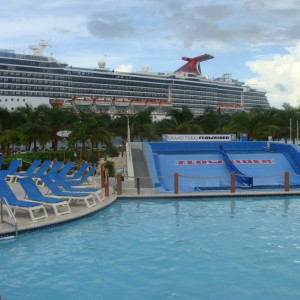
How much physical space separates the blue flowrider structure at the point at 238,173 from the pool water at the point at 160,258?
389 cm

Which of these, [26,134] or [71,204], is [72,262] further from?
[26,134]

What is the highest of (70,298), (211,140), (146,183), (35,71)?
(35,71)

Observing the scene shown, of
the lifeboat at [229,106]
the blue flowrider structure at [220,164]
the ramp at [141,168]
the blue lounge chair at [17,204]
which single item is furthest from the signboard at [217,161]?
the lifeboat at [229,106]

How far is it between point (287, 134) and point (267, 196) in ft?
94.3

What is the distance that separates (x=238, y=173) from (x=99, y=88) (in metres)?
42.8

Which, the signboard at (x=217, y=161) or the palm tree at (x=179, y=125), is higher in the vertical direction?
the palm tree at (x=179, y=125)

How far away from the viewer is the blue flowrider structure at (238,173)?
14953 millimetres

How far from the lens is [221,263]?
7.05m

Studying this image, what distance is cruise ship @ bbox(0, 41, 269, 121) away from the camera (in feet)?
162

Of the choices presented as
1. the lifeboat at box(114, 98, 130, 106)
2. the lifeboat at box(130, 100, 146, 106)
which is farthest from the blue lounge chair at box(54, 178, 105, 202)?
the lifeboat at box(130, 100, 146, 106)

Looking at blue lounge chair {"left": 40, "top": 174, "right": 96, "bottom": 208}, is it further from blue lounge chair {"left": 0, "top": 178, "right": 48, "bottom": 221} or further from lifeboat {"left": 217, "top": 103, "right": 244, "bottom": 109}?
lifeboat {"left": 217, "top": 103, "right": 244, "bottom": 109}

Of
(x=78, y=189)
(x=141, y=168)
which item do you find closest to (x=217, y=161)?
(x=141, y=168)

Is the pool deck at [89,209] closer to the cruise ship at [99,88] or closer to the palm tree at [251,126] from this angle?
the palm tree at [251,126]

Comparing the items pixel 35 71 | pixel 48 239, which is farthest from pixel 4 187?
pixel 35 71
